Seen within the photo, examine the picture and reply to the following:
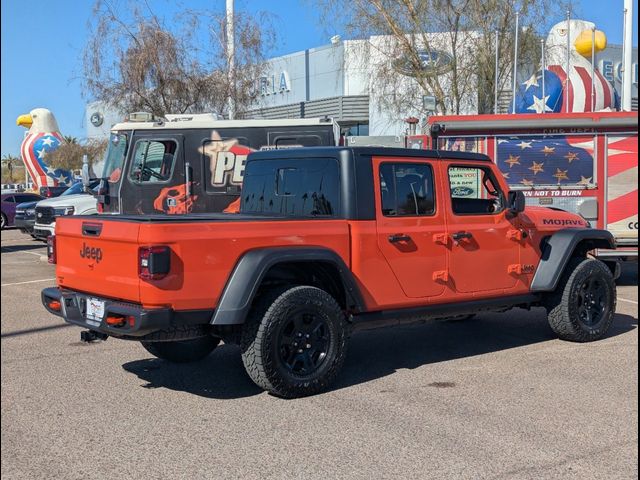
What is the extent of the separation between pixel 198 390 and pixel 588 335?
4.00m

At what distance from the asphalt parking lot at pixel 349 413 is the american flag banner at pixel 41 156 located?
3978 centimetres

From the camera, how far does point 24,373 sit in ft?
20.7

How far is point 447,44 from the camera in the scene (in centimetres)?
1806

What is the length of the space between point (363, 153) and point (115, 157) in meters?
6.91

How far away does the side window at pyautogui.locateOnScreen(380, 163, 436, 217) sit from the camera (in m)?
6.18

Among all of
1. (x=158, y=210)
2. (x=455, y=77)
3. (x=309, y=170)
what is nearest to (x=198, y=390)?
(x=309, y=170)

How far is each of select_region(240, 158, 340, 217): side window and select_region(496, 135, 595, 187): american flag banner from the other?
5357 mm

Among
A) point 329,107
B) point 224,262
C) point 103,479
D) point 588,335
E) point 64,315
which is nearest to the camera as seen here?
point 103,479

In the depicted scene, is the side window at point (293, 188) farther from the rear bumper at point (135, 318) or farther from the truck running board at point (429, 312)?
the rear bumper at point (135, 318)

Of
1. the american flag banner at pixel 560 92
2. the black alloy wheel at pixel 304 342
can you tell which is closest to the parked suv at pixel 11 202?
the american flag banner at pixel 560 92

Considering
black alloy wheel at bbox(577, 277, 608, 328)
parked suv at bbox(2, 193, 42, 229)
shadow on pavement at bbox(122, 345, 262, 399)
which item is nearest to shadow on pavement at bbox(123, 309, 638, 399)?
shadow on pavement at bbox(122, 345, 262, 399)

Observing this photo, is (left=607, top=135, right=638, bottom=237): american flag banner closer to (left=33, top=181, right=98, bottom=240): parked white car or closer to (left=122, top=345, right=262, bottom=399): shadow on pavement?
(left=122, top=345, right=262, bottom=399): shadow on pavement

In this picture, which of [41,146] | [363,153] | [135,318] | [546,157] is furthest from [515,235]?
[41,146]

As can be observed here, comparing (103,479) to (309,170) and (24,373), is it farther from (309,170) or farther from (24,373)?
(309,170)
